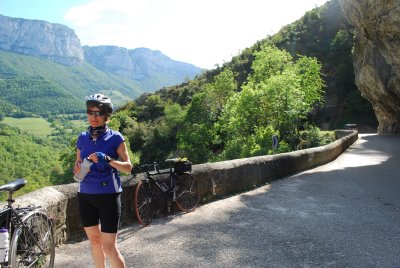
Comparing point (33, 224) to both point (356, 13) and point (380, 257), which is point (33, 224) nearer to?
point (380, 257)

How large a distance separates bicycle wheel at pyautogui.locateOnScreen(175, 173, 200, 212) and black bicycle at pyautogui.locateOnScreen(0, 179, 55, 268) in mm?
2997

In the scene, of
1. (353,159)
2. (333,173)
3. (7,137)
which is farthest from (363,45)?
(7,137)

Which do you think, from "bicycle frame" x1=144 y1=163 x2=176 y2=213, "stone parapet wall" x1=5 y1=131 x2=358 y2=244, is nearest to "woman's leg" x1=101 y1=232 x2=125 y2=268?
"stone parapet wall" x1=5 y1=131 x2=358 y2=244

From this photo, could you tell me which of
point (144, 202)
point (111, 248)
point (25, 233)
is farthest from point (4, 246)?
point (144, 202)

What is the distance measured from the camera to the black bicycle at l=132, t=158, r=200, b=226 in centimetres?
617

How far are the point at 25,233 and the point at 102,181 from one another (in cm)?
91

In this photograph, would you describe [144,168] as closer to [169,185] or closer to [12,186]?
[169,185]

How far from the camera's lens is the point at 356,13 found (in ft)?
72.2

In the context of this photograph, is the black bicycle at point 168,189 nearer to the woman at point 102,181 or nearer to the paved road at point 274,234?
the paved road at point 274,234

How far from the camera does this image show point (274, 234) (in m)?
5.75

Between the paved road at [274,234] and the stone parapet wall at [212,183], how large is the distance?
0.26 m

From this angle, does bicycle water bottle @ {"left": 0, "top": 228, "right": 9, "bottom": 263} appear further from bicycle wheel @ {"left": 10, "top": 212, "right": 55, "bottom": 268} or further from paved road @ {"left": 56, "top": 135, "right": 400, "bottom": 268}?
paved road @ {"left": 56, "top": 135, "right": 400, "bottom": 268}

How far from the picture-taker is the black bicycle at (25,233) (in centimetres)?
330

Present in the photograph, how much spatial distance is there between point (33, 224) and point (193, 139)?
1982 inches
